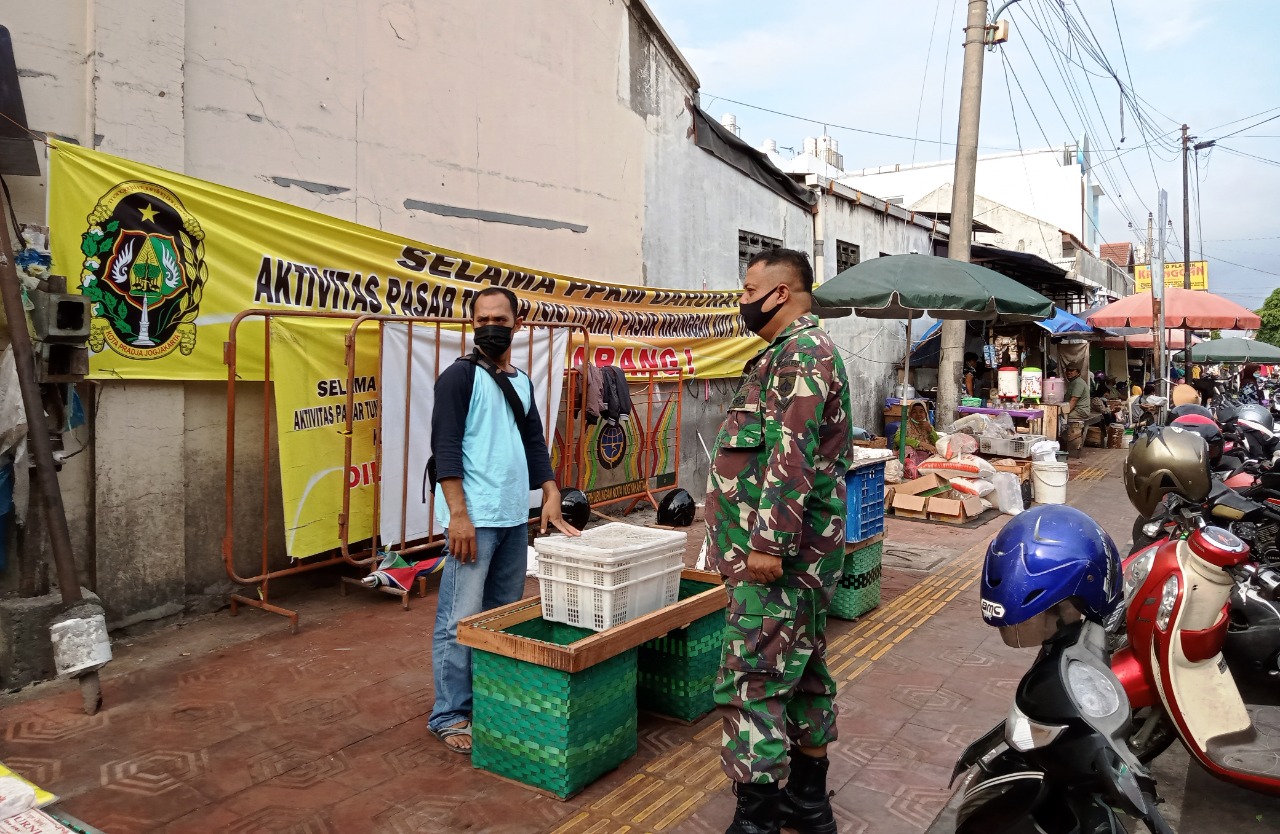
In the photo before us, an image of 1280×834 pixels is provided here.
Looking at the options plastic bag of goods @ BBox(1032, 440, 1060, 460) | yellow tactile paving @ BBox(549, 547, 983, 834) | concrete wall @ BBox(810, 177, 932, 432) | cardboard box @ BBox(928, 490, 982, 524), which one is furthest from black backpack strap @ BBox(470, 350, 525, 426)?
concrete wall @ BBox(810, 177, 932, 432)

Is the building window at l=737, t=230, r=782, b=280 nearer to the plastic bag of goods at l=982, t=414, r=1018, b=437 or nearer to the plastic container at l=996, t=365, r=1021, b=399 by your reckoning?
the plastic bag of goods at l=982, t=414, r=1018, b=437

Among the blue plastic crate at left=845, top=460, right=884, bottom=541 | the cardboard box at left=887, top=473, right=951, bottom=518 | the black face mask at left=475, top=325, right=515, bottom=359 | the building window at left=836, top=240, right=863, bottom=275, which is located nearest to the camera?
the black face mask at left=475, top=325, right=515, bottom=359

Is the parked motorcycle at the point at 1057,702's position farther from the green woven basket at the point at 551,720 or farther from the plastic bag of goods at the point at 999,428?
the plastic bag of goods at the point at 999,428

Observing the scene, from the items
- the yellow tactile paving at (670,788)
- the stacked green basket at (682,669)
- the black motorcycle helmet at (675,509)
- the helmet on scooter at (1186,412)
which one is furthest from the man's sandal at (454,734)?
the helmet on scooter at (1186,412)

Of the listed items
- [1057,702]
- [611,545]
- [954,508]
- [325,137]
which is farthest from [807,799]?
[954,508]

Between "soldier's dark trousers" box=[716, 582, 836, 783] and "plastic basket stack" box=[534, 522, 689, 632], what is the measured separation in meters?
0.66

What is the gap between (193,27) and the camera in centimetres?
509

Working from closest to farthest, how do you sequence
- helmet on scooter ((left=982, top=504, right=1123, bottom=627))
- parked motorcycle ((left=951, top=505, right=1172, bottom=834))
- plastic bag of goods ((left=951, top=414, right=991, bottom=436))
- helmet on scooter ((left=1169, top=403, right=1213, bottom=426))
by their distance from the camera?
parked motorcycle ((left=951, top=505, right=1172, bottom=834))
helmet on scooter ((left=982, top=504, right=1123, bottom=627))
helmet on scooter ((left=1169, top=403, right=1213, bottom=426))
plastic bag of goods ((left=951, top=414, right=991, bottom=436))

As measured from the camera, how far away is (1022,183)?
31.6 m

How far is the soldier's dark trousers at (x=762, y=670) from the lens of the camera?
272 centimetres

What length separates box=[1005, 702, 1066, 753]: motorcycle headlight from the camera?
214cm

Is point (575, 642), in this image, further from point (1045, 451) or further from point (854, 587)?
point (1045, 451)

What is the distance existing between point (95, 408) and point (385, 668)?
2.18 m

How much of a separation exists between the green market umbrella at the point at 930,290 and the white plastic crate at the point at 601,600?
16.2ft
